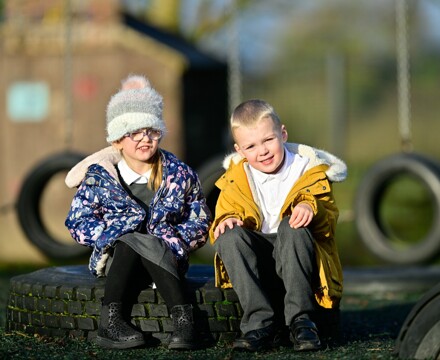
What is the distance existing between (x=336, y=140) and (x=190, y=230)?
1020cm

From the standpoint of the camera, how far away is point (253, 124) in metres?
4.43

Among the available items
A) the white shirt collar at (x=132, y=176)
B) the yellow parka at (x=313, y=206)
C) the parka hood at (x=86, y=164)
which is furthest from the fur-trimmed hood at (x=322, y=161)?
the parka hood at (x=86, y=164)

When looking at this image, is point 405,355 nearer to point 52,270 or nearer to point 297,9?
point 52,270

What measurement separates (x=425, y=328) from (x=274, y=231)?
3.38ft

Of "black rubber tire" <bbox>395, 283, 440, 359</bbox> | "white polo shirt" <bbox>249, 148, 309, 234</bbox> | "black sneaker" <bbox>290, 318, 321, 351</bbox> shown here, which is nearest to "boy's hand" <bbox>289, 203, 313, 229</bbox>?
"white polo shirt" <bbox>249, 148, 309, 234</bbox>

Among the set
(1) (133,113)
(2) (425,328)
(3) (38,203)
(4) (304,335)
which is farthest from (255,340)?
(3) (38,203)

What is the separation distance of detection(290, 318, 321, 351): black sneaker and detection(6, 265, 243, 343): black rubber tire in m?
0.32

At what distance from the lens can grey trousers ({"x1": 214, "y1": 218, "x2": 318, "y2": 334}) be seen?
13.9 ft

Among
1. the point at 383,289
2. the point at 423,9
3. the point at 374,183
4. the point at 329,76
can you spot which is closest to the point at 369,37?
the point at 423,9

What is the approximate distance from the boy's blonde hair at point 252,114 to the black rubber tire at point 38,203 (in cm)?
439

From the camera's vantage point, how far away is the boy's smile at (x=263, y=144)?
442 centimetres

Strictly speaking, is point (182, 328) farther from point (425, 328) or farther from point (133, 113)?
point (425, 328)

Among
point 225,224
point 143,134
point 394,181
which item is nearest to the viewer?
point 225,224

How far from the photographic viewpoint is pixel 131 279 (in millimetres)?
4375
